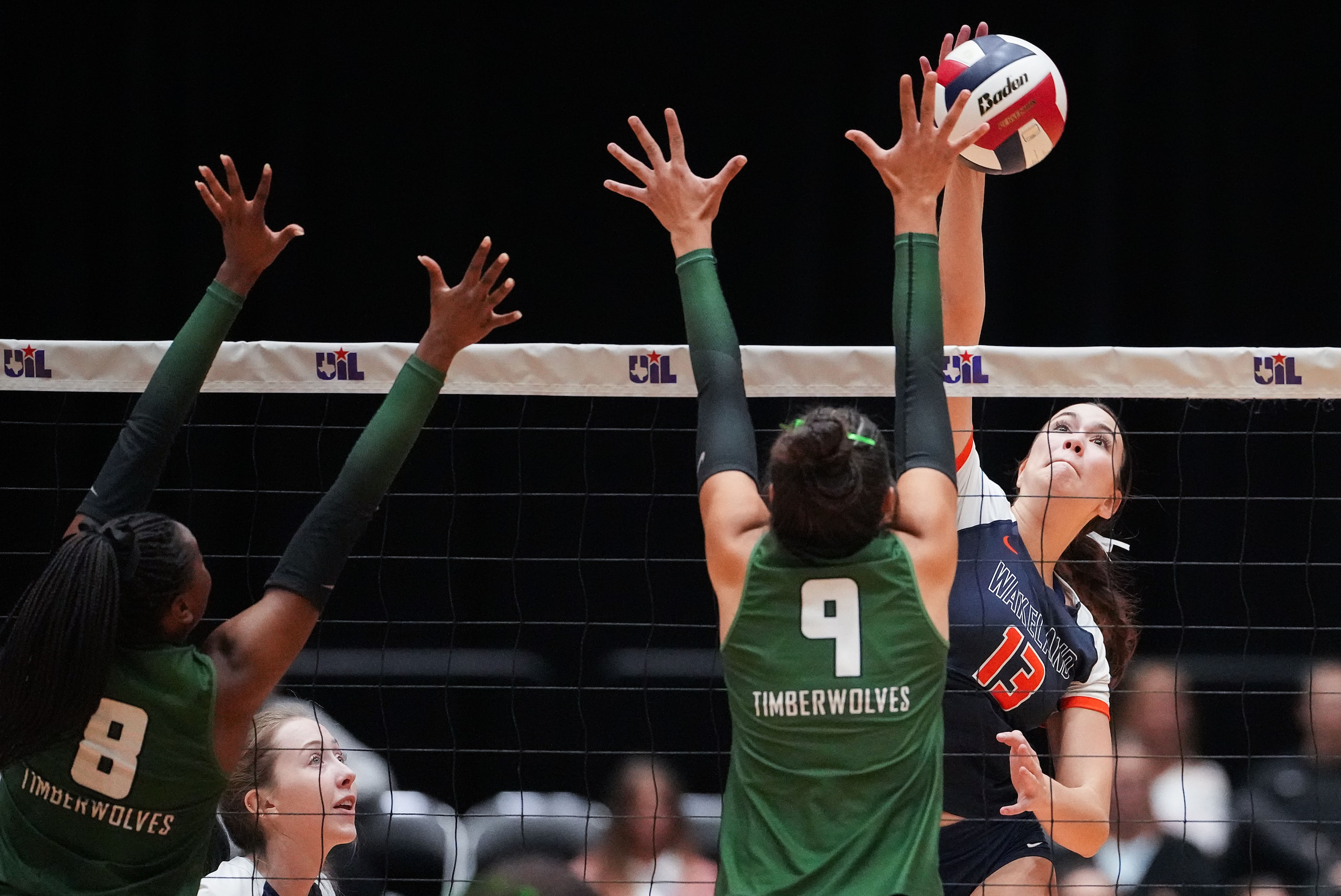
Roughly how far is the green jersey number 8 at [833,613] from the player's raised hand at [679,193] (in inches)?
27.8

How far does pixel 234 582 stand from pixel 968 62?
15.6ft

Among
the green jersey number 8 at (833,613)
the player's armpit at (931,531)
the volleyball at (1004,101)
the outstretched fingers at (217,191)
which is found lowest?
the green jersey number 8 at (833,613)

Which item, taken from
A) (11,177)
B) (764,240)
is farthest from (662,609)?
(11,177)

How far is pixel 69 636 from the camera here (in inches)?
87.6

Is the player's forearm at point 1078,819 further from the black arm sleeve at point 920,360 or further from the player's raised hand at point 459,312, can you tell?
the player's raised hand at point 459,312

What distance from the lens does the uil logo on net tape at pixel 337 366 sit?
3.40 metres

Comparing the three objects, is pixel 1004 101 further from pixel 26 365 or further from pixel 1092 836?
pixel 26 365

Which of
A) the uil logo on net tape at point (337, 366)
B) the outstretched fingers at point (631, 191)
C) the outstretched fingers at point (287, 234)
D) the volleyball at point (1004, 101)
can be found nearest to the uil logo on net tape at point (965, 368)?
the volleyball at point (1004, 101)

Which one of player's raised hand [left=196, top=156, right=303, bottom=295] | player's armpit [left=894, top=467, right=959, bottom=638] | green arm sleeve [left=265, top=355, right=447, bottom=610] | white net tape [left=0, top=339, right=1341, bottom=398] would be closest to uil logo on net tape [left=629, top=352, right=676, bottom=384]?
white net tape [left=0, top=339, right=1341, bottom=398]

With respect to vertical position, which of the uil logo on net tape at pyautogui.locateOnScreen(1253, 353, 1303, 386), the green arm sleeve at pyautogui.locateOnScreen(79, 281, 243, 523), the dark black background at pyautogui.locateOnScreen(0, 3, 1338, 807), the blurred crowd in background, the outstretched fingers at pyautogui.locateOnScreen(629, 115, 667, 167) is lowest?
the blurred crowd in background

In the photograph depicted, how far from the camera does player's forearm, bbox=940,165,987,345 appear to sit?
335 centimetres

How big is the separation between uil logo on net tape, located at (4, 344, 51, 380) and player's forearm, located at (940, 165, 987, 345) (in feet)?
6.84

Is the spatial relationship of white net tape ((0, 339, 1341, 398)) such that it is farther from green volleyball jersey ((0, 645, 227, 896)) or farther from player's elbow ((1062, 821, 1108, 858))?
green volleyball jersey ((0, 645, 227, 896))

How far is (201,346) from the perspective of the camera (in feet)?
8.78
